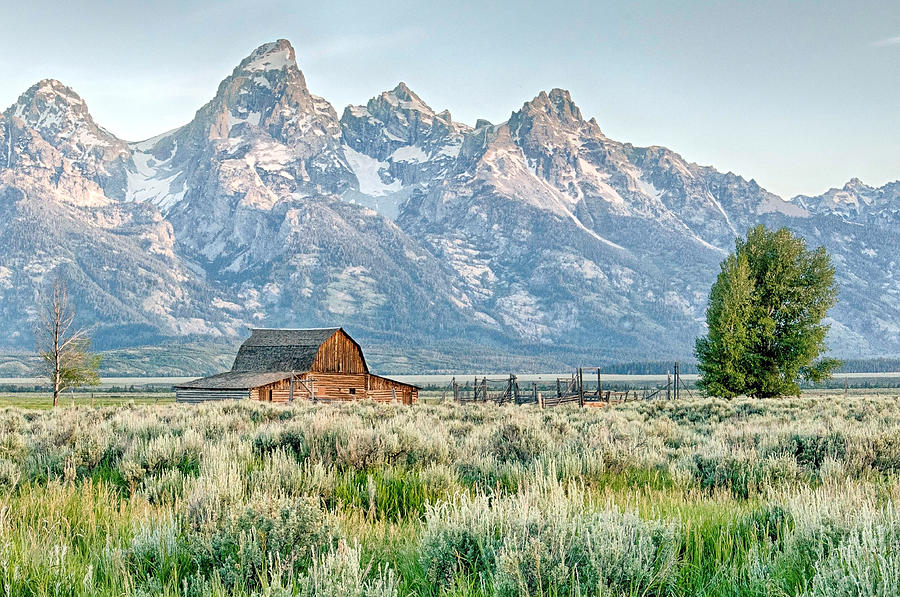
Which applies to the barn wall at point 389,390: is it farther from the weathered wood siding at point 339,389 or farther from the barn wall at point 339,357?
the barn wall at point 339,357

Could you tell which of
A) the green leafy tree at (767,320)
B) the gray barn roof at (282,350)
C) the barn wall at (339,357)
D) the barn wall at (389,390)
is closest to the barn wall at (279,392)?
the gray barn roof at (282,350)

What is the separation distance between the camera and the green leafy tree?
37.7 metres

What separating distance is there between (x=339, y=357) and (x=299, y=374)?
4750 mm

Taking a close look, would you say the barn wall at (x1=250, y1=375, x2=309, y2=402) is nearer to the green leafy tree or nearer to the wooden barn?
the wooden barn

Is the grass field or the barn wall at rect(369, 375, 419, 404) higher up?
the grass field

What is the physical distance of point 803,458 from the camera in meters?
10.3

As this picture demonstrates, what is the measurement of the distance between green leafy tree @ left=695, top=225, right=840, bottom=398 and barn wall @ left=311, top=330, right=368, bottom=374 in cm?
2609

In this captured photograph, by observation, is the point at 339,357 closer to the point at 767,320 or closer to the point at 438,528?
the point at 767,320

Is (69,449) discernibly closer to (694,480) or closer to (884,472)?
(694,480)

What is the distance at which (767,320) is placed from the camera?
38.0 metres

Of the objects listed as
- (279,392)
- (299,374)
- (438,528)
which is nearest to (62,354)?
(279,392)

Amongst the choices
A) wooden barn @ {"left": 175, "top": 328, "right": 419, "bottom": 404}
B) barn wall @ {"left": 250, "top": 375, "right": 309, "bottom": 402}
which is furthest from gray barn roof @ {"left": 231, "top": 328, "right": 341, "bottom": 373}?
barn wall @ {"left": 250, "top": 375, "right": 309, "bottom": 402}

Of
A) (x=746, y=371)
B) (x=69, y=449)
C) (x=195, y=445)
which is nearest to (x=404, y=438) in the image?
(x=195, y=445)

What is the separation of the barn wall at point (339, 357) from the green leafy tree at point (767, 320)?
2609cm
